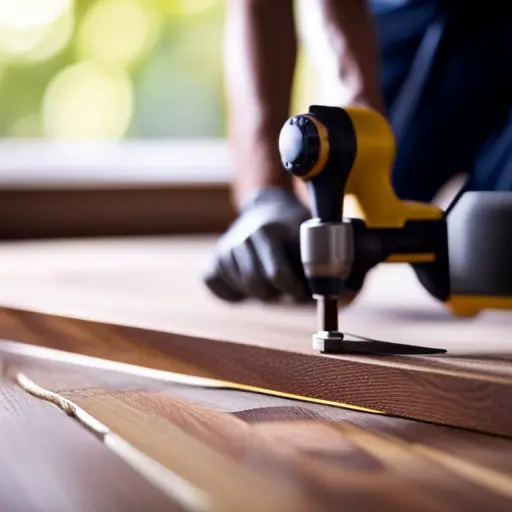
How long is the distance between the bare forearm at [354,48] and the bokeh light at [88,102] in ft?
8.08

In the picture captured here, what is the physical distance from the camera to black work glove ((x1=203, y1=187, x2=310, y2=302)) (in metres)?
1.06

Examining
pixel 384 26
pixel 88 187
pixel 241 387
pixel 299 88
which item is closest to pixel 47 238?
pixel 88 187

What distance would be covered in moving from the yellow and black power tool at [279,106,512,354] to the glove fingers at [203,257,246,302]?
28cm

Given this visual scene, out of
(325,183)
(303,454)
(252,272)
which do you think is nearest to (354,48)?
(252,272)

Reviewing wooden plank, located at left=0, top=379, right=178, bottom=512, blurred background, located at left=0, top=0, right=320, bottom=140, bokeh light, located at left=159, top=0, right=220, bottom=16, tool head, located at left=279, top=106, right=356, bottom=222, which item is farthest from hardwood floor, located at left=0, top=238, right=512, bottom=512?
bokeh light, located at left=159, top=0, right=220, bottom=16

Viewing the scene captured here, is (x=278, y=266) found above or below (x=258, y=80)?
below

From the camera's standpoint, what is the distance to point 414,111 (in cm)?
169

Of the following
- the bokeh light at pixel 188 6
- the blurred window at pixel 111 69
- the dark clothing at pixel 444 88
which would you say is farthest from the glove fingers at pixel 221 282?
the bokeh light at pixel 188 6

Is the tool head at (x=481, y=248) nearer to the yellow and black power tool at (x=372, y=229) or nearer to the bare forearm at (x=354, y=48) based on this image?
the yellow and black power tool at (x=372, y=229)

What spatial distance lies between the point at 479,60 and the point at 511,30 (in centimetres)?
7

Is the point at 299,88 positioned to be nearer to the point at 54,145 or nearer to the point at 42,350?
the point at 54,145

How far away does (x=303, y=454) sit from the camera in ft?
2.15

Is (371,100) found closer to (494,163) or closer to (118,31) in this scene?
(494,163)

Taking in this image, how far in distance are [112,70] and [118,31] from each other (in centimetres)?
14
